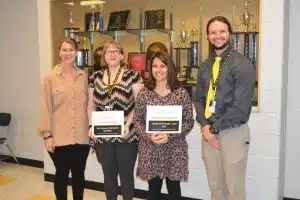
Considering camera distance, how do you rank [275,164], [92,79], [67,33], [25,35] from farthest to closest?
1. [25,35]
2. [67,33]
3. [275,164]
4. [92,79]

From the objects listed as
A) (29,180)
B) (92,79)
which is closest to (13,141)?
(29,180)

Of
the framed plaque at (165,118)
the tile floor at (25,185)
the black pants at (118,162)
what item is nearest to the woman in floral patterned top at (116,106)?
the black pants at (118,162)

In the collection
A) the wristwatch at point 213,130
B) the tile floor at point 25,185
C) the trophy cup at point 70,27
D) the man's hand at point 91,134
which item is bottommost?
the tile floor at point 25,185

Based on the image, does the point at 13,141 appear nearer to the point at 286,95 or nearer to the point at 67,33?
the point at 67,33

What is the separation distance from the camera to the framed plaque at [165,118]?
8.27ft

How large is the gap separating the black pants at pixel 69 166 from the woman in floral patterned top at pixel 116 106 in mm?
207

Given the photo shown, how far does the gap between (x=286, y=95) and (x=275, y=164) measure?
0.72 meters

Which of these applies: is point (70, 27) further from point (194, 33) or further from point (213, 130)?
point (213, 130)

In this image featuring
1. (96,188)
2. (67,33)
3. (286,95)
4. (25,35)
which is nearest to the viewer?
(286,95)

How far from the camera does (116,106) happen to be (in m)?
2.67

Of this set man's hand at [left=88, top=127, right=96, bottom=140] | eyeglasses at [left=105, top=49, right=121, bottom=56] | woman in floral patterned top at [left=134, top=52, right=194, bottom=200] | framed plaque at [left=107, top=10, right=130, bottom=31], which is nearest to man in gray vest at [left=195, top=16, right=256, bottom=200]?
woman in floral patterned top at [left=134, top=52, right=194, bottom=200]

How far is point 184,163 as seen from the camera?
2.57 metres

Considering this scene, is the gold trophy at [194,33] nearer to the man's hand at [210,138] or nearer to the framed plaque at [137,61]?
the framed plaque at [137,61]

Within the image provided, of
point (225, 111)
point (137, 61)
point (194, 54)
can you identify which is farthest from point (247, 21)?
point (225, 111)
